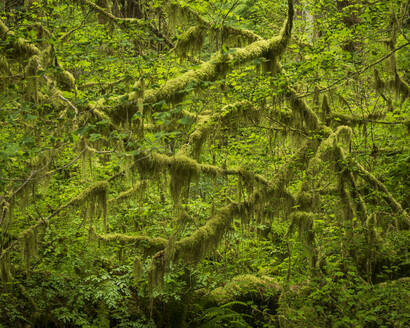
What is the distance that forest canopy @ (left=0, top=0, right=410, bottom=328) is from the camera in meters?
5.93

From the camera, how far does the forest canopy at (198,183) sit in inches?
233

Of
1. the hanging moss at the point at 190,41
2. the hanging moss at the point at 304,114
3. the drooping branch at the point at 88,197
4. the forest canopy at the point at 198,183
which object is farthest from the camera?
the hanging moss at the point at 304,114

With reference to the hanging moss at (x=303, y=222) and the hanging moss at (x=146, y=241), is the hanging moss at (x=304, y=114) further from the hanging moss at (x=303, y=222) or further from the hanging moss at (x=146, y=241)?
the hanging moss at (x=146, y=241)

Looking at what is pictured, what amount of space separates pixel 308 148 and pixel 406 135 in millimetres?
2259

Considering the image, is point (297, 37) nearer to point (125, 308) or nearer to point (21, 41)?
point (21, 41)

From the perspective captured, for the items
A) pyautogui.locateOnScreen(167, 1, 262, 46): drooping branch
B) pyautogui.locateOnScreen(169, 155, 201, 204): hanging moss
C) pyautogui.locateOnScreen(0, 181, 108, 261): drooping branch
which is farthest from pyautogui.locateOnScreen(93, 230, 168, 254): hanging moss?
pyautogui.locateOnScreen(167, 1, 262, 46): drooping branch

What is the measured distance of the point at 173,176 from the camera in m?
5.97

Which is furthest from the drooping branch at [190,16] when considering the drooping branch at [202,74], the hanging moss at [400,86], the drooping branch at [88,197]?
the hanging moss at [400,86]

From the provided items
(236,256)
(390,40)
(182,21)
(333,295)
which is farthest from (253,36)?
(236,256)

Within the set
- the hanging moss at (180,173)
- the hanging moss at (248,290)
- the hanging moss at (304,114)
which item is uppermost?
the hanging moss at (304,114)

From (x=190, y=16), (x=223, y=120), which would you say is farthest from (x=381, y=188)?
(x=190, y=16)

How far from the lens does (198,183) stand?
716cm

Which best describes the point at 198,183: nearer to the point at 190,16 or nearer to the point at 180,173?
the point at 180,173

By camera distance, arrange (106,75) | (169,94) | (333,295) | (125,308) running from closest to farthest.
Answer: (169,94) < (333,295) < (125,308) < (106,75)
